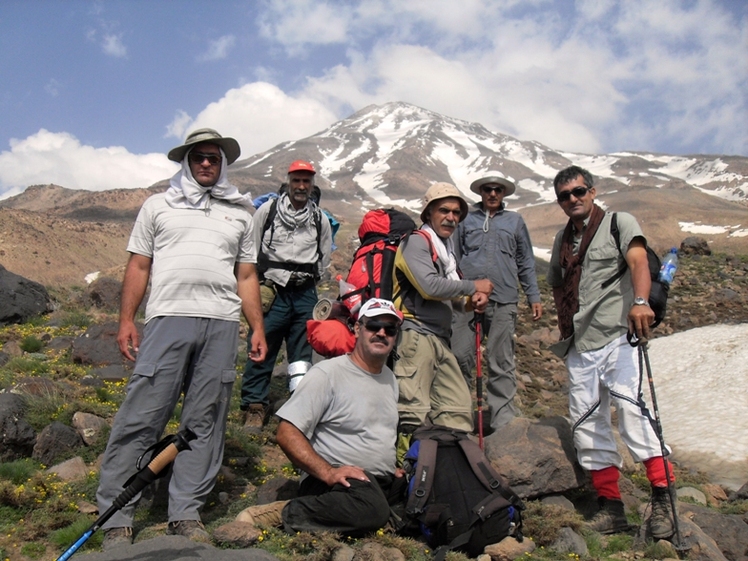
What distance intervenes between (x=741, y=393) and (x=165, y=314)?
7.95 m

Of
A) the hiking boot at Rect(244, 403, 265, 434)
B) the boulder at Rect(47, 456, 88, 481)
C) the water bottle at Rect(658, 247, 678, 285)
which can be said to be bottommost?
the boulder at Rect(47, 456, 88, 481)

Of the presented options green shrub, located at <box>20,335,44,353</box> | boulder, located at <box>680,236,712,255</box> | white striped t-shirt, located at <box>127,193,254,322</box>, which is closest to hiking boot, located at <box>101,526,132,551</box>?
white striped t-shirt, located at <box>127,193,254,322</box>

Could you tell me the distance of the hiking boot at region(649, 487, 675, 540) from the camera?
12.6ft

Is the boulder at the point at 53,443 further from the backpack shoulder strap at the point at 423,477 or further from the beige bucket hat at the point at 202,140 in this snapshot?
the backpack shoulder strap at the point at 423,477

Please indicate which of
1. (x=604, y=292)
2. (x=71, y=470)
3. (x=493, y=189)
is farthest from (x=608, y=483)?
(x=71, y=470)

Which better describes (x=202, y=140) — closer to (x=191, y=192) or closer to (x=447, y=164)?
(x=191, y=192)

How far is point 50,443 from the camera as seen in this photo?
4.73 metres

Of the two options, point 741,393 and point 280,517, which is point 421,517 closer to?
point 280,517

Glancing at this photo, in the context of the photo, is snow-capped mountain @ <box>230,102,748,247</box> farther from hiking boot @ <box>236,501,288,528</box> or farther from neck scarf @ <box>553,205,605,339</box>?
hiking boot @ <box>236,501,288,528</box>

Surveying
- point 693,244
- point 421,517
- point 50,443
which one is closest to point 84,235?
point 693,244

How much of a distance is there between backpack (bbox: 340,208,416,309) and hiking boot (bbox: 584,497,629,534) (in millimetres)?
2092

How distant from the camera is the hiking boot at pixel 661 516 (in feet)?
12.6

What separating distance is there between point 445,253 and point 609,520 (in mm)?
2179

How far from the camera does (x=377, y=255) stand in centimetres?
448
